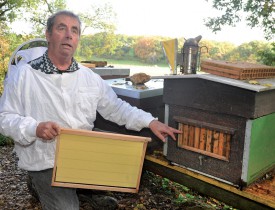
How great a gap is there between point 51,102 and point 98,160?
639mm

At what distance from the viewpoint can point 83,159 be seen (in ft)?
7.77

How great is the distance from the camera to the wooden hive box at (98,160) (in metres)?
2.23

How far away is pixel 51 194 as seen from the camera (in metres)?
2.46

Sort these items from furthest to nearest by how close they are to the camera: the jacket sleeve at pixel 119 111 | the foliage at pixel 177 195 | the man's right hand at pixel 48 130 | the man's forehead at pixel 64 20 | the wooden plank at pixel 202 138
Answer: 1. the foliage at pixel 177 195
2. the jacket sleeve at pixel 119 111
3. the wooden plank at pixel 202 138
4. the man's forehead at pixel 64 20
5. the man's right hand at pixel 48 130

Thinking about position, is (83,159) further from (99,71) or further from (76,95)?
(99,71)

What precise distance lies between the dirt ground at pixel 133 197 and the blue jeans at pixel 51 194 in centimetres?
140

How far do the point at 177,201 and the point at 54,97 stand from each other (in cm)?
270

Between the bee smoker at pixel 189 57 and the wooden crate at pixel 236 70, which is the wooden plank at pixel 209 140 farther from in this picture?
the bee smoker at pixel 189 57

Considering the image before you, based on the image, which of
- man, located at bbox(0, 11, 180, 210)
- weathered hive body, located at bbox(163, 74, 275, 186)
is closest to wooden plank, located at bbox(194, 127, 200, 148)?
weathered hive body, located at bbox(163, 74, 275, 186)

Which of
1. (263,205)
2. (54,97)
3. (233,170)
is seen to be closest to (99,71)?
(54,97)

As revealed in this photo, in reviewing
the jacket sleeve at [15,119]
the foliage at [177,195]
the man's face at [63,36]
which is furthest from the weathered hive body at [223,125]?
the foliage at [177,195]

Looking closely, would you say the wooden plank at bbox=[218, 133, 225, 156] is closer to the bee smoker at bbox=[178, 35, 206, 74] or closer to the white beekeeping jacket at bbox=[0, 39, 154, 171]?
the white beekeeping jacket at bbox=[0, 39, 154, 171]

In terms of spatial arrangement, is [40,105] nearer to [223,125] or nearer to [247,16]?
[223,125]

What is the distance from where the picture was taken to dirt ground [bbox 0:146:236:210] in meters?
4.07
